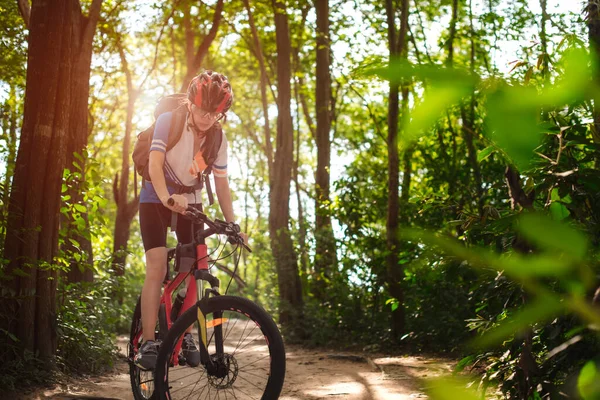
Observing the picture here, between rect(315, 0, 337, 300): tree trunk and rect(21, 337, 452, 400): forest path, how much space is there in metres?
3.23

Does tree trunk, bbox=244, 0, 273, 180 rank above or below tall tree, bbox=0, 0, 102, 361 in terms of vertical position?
above

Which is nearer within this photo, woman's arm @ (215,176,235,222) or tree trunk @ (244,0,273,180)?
woman's arm @ (215,176,235,222)

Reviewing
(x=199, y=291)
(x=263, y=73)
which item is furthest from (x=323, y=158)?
(x=199, y=291)

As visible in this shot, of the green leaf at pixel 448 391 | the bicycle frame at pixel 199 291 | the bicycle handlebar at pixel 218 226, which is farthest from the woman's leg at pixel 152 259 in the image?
the green leaf at pixel 448 391

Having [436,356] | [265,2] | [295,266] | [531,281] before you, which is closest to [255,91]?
[265,2]

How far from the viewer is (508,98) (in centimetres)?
52

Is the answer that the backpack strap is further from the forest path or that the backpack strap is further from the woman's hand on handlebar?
the forest path

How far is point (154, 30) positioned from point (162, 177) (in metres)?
17.8

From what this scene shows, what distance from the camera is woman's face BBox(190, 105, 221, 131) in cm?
446

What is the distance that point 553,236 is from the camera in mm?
560

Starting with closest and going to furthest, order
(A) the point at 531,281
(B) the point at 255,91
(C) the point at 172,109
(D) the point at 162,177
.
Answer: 1. (A) the point at 531,281
2. (D) the point at 162,177
3. (C) the point at 172,109
4. (B) the point at 255,91

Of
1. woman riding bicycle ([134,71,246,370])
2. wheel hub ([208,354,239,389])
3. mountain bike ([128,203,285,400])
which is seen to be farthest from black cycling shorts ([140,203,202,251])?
wheel hub ([208,354,239,389])

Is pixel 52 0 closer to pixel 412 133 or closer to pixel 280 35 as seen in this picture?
pixel 412 133

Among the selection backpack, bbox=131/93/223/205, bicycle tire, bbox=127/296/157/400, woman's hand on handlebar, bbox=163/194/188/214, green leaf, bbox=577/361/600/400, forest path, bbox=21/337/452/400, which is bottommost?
forest path, bbox=21/337/452/400
